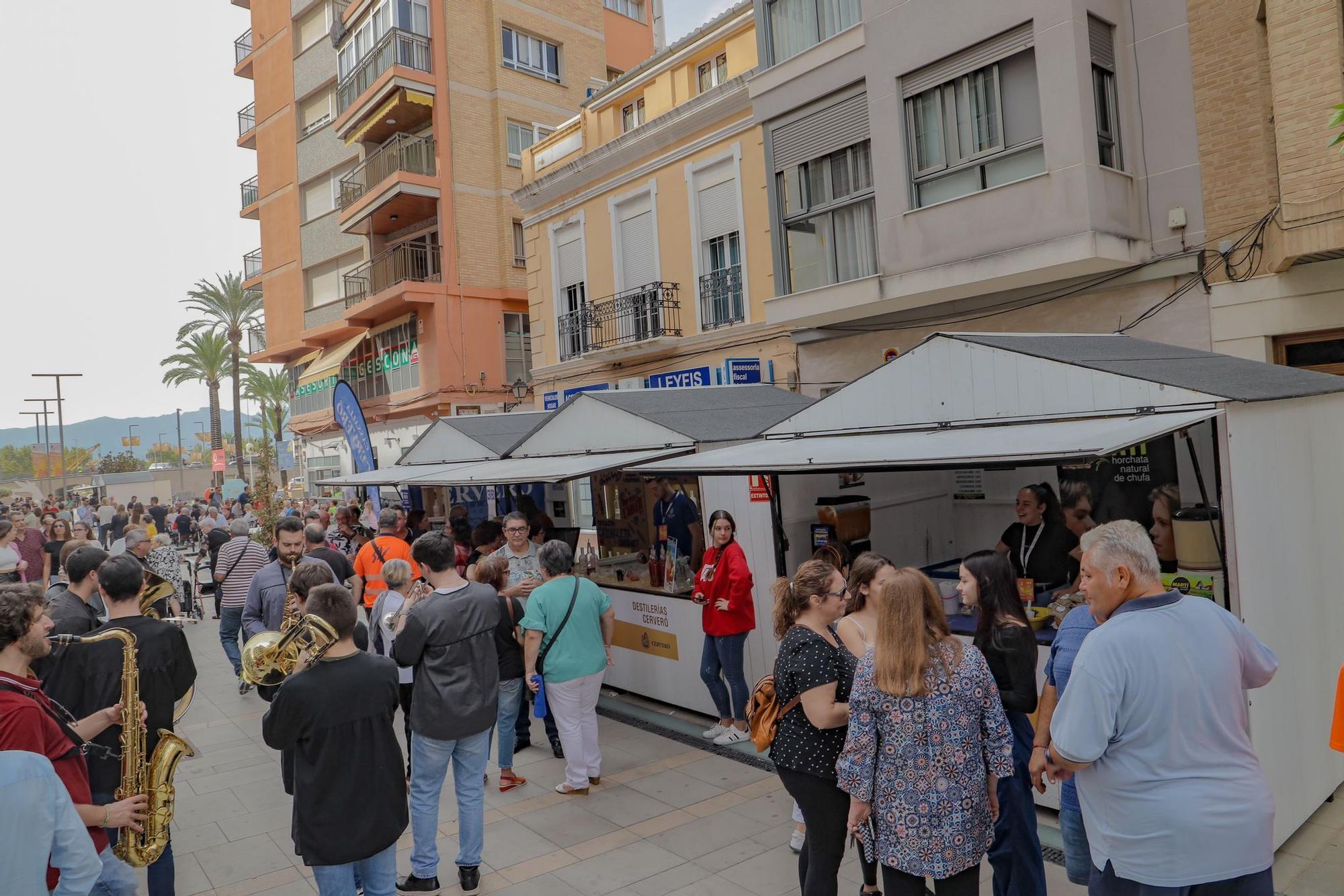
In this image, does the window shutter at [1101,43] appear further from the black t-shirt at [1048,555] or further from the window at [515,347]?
the window at [515,347]

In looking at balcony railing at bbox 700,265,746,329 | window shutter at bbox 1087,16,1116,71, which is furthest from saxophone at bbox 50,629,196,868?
Result: balcony railing at bbox 700,265,746,329

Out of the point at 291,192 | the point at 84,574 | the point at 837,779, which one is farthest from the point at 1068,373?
the point at 291,192

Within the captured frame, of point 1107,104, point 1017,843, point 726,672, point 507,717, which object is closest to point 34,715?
point 507,717

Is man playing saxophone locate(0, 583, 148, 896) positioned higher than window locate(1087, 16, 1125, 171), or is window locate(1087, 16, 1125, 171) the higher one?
window locate(1087, 16, 1125, 171)

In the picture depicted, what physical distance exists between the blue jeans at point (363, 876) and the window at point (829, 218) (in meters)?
9.69

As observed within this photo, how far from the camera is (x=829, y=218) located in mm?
12320

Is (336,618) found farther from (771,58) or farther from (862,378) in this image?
(771,58)

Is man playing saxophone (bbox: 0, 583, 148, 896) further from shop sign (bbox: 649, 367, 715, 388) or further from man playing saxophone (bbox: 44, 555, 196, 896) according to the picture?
shop sign (bbox: 649, 367, 715, 388)

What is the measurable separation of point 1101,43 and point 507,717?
9296 millimetres

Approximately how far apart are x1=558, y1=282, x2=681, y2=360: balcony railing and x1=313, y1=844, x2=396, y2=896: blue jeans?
483 inches

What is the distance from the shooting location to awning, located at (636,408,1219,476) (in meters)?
4.49

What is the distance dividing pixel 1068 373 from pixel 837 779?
307 centimetres

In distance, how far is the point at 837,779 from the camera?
355 cm

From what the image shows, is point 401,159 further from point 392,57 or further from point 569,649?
point 569,649
